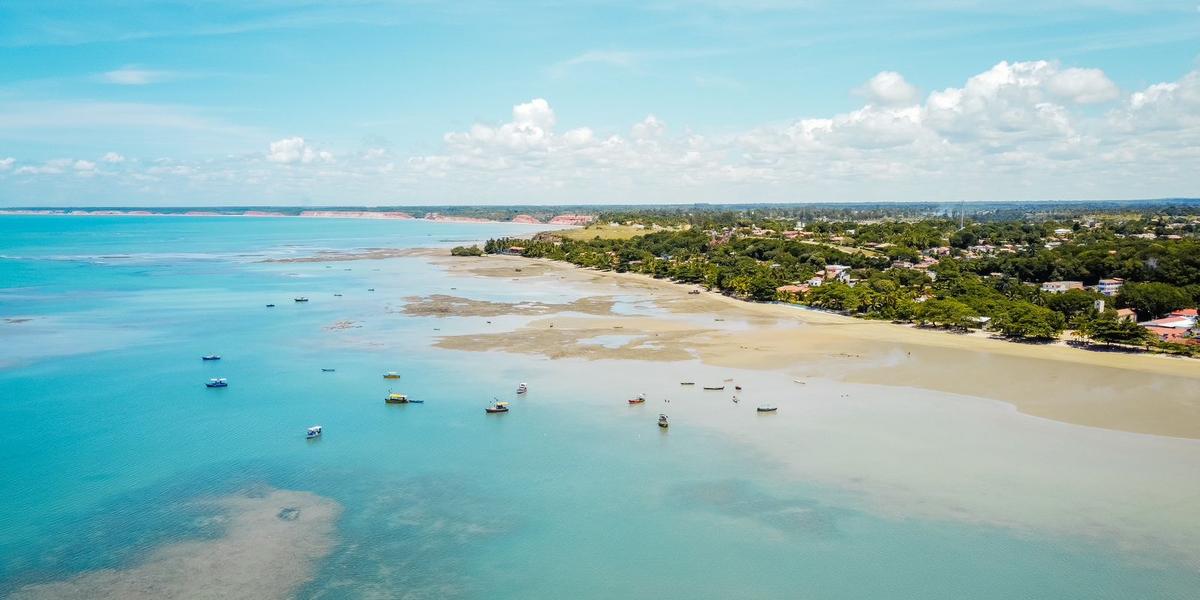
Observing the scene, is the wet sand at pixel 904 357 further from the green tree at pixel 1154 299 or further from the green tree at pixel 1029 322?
the green tree at pixel 1154 299

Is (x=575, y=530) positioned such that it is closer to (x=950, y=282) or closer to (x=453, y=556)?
(x=453, y=556)

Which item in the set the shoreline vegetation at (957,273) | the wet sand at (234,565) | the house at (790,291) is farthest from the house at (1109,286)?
the wet sand at (234,565)

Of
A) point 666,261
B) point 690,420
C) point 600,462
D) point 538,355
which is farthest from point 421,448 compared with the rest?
point 666,261

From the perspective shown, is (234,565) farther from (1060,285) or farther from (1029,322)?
(1060,285)

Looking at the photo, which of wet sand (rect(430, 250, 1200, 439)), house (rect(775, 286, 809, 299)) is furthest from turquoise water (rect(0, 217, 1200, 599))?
house (rect(775, 286, 809, 299))

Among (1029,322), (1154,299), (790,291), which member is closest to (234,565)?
(1029,322)
